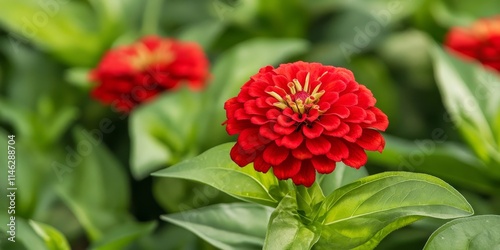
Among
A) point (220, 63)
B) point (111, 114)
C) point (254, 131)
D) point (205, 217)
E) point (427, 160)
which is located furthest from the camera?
point (111, 114)

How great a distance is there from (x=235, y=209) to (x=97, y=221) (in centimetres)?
32

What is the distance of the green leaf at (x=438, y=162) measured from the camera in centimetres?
88

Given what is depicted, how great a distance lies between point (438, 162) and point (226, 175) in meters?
0.40

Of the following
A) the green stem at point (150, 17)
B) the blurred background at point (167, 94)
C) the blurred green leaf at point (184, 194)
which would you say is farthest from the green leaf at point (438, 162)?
the green stem at point (150, 17)

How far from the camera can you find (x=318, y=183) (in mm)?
617

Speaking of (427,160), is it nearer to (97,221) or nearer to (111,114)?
(97,221)

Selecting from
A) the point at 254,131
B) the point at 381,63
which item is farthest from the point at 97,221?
the point at 381,63

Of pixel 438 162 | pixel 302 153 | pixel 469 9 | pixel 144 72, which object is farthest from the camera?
pixel 469 9

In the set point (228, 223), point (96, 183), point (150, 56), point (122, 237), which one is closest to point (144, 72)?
point (150, 56)

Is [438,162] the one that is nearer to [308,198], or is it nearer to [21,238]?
[308,198]

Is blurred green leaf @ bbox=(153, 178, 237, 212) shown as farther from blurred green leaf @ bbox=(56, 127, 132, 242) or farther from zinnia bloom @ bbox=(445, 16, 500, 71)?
zinnia bloom @ bbox=(445, 16, 500, 71)

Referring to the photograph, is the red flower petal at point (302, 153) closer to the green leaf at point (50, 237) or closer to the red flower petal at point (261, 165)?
the red flower petal at point (261, 165)

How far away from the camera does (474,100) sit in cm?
94

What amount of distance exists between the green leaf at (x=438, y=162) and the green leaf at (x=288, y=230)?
0.33m
